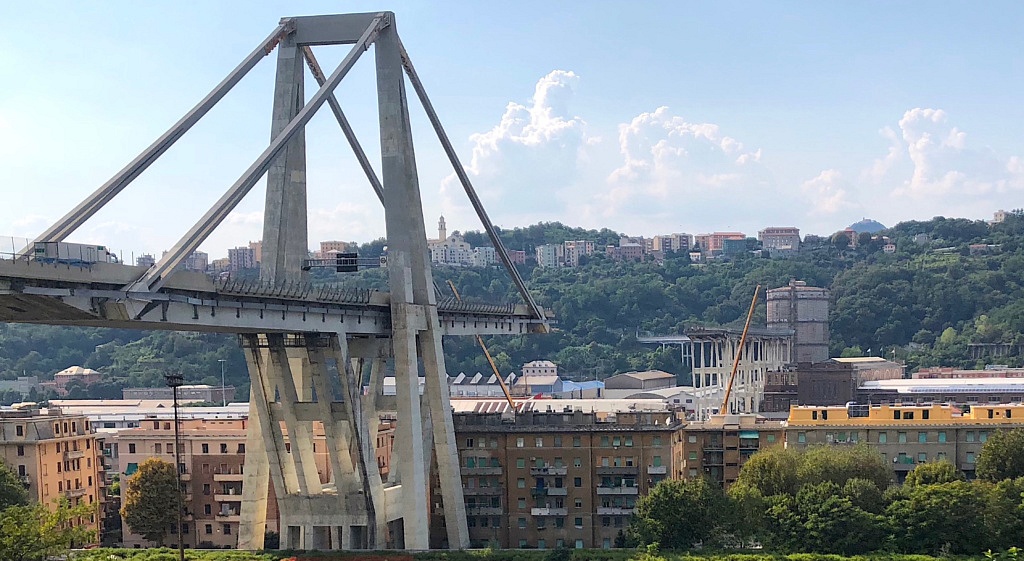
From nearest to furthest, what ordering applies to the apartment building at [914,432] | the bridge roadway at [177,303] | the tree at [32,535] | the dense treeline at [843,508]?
the bridge roadway at [177,303] → the tree at [32,535] → the dense treeline at [843,508] → the apartment building at [914,432]

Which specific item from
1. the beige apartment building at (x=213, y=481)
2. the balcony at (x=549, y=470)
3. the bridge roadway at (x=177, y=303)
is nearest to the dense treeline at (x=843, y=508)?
the balcony at (x=549, y=470)

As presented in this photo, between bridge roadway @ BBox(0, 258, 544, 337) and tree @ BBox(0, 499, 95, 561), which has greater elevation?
bridge roadway @ BBox(0, 258, 544, 337)

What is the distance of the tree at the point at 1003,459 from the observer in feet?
242

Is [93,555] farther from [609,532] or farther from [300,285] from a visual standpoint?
[609,532]

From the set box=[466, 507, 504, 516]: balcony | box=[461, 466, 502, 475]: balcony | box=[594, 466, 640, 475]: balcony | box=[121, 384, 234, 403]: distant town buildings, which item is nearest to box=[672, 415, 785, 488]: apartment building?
box=[594, 466, 640, 475]: balcony

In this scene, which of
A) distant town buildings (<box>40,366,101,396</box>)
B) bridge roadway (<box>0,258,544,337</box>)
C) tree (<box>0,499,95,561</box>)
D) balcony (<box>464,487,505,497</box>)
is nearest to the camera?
bridge roadway (<box>0,258,544,337</box>)

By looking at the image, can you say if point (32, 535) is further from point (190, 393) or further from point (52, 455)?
point (190, 393)

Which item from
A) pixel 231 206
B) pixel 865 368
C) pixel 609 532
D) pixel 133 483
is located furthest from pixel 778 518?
pixel 865 368

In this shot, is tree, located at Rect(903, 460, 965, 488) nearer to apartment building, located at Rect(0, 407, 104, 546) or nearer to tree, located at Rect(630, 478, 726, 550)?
tree, located at Rect(630, 478, 726, 550)

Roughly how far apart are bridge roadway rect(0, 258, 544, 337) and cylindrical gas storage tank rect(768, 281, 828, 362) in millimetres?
129012

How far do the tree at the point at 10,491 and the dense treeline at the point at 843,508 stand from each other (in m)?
29.8

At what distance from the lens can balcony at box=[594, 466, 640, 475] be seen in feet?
270

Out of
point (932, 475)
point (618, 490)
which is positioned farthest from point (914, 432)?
A: point (618, 490)

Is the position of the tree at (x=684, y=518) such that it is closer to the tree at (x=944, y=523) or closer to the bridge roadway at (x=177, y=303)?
the tree at (x=944, y=523)
